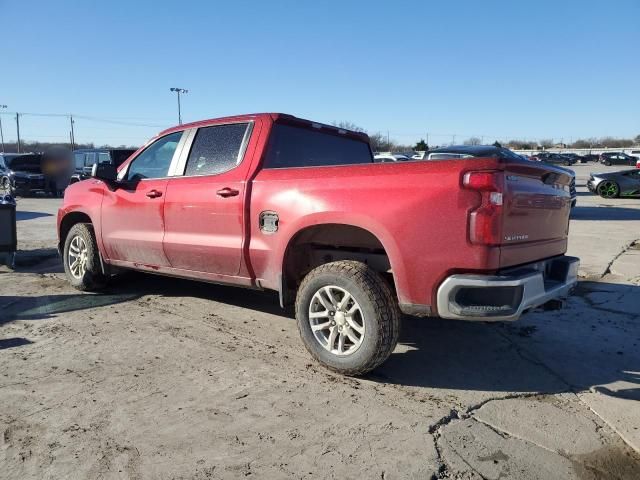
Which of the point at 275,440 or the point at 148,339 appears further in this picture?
the point at 148,339

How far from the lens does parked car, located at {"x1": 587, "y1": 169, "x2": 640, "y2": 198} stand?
20812 millimetres

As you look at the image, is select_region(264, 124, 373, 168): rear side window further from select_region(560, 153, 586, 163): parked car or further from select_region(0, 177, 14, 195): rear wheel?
select_region(560, 153, 586, 163): parked car

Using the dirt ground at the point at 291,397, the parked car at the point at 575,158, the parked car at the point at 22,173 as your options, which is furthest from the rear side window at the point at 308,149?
the parked car at the point at 575,158

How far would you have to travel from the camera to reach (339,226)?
3.98 m

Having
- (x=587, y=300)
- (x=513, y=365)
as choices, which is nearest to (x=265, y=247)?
(x=513, y=365)

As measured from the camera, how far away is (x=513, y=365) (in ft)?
13.4

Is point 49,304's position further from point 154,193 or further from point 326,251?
point 326,251

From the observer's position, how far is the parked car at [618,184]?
819 inches

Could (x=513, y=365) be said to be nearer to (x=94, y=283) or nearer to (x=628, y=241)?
(x=94, y=283)

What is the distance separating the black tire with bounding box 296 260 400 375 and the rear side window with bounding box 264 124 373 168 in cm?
127

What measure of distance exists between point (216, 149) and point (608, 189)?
20894 mm

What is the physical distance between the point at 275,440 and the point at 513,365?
2124 millimetres

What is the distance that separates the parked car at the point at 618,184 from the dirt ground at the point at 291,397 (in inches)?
702

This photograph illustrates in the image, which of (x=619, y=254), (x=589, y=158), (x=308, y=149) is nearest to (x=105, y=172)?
(x=308, y=149)
